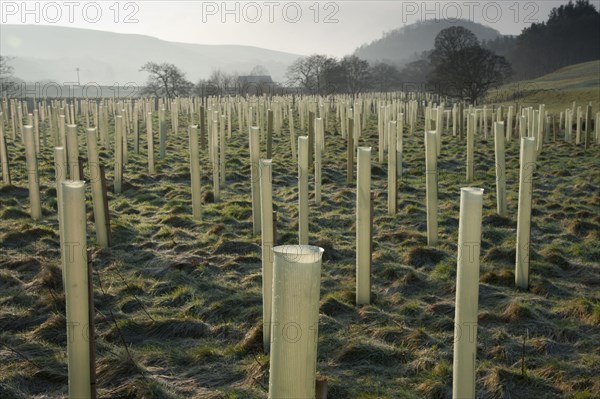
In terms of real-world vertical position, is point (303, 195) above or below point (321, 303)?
above

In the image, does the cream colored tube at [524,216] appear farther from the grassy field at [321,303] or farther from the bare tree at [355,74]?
the bare tree at [355,74]

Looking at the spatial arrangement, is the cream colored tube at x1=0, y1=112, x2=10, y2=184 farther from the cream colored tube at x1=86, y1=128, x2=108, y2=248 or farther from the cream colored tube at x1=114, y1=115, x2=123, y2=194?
the cream colored tube at x1=86, y1=128, x2=108, y2=248

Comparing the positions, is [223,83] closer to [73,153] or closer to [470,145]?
[470,145]

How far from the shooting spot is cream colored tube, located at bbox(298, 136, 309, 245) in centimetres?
583

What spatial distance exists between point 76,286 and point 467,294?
1.71 meters

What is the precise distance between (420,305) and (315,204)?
3.90m

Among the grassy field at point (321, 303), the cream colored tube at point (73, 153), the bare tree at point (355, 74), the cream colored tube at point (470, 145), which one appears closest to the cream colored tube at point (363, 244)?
the grassy field at point (321, 303)

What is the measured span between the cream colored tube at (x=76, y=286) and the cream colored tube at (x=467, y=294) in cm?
162

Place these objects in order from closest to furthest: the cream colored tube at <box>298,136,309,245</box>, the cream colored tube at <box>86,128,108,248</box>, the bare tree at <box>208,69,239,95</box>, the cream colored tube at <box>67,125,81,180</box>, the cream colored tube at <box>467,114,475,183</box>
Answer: the cream colored tube at <box>298,136,309,245</box> → the cream colored tube at <box>67,125,81,180</box> → the cream colored tube at <box>86,128,108,248</box> → the cream colored tube at <box>467,114,475,183</box> → the bare tree at <box>208,69,239,95</box>

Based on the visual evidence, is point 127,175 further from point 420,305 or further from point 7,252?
point 420,305

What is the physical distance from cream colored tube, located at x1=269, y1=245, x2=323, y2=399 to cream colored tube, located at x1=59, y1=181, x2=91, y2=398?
1301 millimetres

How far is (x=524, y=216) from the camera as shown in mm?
4988

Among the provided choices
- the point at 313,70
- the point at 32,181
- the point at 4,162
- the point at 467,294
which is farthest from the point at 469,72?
the point at 313,70

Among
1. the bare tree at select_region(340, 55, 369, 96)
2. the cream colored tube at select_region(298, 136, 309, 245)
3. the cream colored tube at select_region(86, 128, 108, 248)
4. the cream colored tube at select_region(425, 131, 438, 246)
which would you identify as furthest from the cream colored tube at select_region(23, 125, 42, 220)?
the bare tree at select_region(340, 55, 369, 96)
